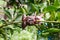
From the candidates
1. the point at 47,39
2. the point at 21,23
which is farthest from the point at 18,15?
the point at 47,39

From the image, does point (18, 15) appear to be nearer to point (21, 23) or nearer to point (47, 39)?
point (21, 23)

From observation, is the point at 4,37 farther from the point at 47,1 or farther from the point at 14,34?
the point at 47,1

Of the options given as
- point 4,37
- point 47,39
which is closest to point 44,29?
point 47,39

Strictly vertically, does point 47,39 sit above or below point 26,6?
below

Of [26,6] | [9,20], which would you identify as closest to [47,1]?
[26,6]

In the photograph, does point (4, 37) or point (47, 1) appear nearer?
point (4, 37)

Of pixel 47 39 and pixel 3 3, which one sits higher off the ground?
pixel 3 3

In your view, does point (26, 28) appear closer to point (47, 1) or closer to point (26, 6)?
point (26, 6)

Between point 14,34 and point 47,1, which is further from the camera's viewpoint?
point 47,1
